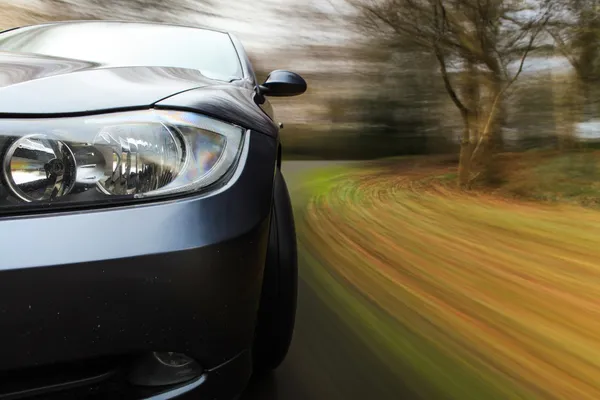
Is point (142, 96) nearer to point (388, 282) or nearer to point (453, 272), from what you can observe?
point (388, 282)

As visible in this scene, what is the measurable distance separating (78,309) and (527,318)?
2312 millimetres

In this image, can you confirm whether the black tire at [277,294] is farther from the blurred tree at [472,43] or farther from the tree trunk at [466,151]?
the tree trunk at [466,151]

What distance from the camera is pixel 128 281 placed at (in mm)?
1176

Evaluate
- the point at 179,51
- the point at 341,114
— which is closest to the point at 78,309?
the point at 179,51

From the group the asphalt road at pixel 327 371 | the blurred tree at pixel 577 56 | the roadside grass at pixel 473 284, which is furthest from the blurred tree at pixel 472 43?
the asphalt road at pixel 327 371

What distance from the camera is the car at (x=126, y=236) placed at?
1142mm

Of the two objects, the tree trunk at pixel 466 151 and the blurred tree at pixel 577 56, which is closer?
the blurred tree at pixel 577 56

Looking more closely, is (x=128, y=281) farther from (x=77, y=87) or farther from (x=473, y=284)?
(x=473, y=284)

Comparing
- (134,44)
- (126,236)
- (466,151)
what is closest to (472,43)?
(466,151)

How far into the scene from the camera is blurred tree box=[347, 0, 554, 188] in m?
6.91

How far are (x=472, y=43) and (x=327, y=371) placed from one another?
6.06 metres

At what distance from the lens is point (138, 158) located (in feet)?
4.33

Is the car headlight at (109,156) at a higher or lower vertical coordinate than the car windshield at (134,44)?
lower

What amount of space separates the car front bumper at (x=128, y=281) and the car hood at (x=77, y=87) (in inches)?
10.0
